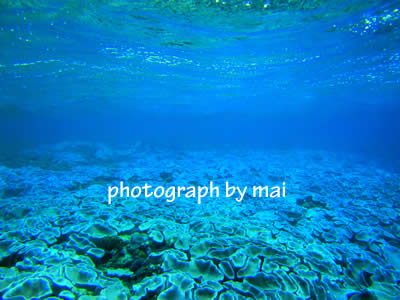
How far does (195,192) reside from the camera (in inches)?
409

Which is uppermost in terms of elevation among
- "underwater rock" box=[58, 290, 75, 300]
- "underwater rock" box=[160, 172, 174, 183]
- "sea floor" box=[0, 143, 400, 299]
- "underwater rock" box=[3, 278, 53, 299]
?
"underwater rock" box=[3, 278, 53, 299]

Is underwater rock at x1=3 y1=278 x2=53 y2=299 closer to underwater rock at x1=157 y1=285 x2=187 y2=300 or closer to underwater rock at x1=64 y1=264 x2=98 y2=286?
underwater rock at x1=64 y1=264 x2=98 y2=286

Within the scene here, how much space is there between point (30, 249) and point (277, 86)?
31.3m

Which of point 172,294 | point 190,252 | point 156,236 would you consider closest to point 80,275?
point 172,294

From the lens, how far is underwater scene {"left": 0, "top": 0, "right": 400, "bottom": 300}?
3441 millimetres

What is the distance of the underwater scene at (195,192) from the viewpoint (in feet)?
11.3

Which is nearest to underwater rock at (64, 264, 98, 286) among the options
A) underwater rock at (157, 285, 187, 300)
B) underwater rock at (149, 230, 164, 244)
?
underwater rock at (157, 285, 187, 300)

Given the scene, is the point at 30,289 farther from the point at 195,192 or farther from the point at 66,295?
the point at 195,192

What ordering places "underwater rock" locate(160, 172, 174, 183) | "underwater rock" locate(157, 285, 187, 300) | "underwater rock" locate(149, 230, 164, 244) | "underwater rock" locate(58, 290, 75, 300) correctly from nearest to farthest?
"underwater rock" locate(58, 290, 75, 300) < "underwater rock" locate(157, 285, 187, 300) < "underwater rock" locate(149, 230, 164, 244) < "underwater rock" locate(160, 172, 174, 183)

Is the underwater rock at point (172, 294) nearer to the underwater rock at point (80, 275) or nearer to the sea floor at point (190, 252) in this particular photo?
the sea floor at point (190, 252)

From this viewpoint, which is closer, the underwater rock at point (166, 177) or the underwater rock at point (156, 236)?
the underwater rock at point (156, 236)

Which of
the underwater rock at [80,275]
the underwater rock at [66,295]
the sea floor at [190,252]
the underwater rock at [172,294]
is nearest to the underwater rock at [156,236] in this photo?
the sea floor at [190,252]

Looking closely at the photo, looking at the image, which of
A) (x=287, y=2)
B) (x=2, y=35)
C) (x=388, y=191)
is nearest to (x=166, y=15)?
(x=287, y=2)

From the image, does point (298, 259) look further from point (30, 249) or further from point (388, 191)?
point (388, 191)
